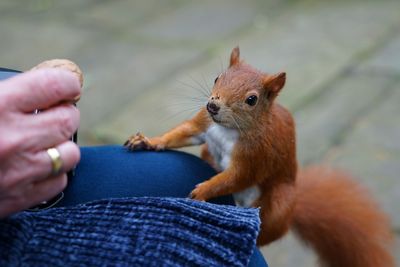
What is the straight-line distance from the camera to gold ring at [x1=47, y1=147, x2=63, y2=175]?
698 mm

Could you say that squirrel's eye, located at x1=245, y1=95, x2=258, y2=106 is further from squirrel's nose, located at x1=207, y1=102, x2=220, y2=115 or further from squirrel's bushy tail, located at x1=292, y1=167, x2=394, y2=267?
squirrel's bushy tail, located at x1=292, y1=167, x2=394, y2=267

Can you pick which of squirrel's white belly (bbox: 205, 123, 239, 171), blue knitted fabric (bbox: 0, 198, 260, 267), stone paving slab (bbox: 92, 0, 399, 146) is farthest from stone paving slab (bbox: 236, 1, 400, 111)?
blue knitted fabric (bbox: 0, 198, 260, 267)

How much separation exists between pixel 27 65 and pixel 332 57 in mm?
1104

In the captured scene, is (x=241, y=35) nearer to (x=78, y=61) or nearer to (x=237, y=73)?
(x=78, y=61)

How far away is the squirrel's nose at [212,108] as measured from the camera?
874mm

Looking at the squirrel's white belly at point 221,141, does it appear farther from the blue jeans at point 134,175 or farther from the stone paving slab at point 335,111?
the stone paving slab at point 335,111

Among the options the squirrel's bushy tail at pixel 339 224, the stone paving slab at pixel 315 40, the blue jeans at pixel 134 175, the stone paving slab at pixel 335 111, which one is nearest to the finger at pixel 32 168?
the blue jeans at pixel 134 175

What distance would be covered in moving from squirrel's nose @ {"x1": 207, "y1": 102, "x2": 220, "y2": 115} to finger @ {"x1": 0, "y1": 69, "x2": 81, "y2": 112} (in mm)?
213

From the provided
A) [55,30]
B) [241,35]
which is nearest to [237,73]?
[241,35]

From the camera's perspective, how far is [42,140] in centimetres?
69

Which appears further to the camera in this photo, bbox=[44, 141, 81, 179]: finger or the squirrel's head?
the squirrel's head

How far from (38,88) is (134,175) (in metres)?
0.27

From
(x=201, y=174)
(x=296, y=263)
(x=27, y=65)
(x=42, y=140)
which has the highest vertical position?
(x=42, y=140)

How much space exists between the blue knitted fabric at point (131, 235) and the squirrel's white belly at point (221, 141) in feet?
0.56
